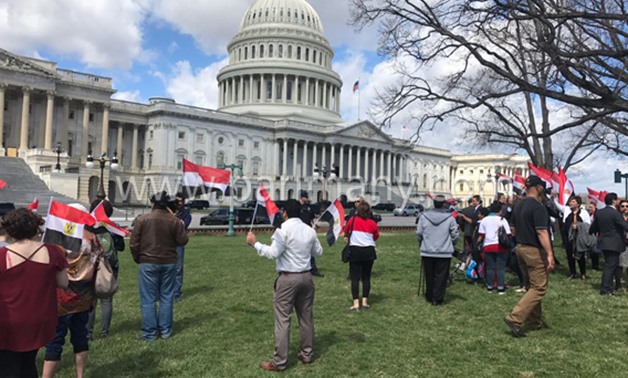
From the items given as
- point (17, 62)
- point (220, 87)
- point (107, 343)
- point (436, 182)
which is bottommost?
point (107, 343)

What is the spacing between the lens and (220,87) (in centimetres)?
10506

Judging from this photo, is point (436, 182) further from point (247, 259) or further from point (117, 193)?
point (247, 259)

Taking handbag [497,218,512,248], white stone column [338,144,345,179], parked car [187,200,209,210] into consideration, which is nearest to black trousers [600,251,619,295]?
handbag [497,218,512,248]

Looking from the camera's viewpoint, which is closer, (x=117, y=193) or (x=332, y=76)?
(x=117, y=193)

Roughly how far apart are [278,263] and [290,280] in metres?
0.27

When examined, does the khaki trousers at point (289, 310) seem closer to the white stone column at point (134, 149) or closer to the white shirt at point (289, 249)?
the white shirt at point (289, 249)

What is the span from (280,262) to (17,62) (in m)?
64.6

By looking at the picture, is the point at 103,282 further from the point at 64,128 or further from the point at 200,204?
the point at 64,128

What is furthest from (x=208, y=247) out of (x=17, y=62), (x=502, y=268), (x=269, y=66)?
(x=269, y=66)

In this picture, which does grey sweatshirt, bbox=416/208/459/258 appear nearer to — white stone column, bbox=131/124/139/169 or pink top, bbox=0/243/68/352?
pink top, bbox=0/243/68/352

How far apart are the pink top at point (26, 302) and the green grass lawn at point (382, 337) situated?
2062 mm

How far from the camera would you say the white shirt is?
640 centimetres

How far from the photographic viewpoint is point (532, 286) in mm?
7754

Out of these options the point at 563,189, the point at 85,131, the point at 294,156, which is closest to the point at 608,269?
the point at 563,189
